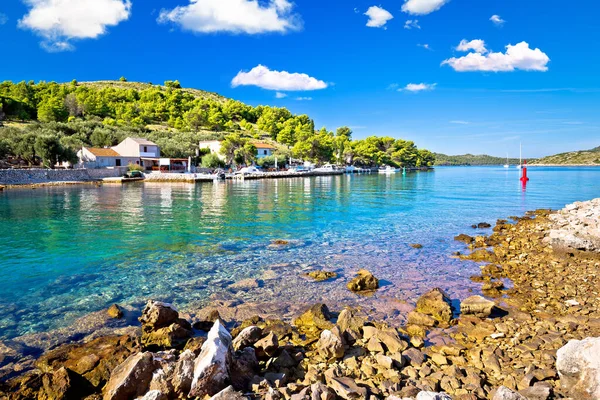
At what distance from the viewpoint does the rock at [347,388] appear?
5.09m

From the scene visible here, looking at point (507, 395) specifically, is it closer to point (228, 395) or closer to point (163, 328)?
point (228, 395)

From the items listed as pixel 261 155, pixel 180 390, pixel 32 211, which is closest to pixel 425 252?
pixel 180 390

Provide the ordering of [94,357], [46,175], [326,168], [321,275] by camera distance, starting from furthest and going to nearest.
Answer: [326,168]
[46,175]
[321,275]
[94,357]

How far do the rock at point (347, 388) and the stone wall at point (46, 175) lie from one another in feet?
197

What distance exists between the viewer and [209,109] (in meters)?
135

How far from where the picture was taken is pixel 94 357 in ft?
20.7

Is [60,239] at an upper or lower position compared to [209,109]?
lower

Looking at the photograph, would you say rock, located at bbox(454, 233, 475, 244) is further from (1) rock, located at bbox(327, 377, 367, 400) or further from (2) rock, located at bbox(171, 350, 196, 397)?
(2) rock, located at bbox(171, 350, 196, 397)

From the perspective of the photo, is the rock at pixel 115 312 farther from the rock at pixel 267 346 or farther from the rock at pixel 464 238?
the rock at pixel 464 238

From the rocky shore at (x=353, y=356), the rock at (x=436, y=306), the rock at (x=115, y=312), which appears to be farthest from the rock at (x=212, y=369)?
the rock at (x=436, y=306)

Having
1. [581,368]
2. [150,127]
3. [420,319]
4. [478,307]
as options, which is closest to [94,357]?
[420,319]

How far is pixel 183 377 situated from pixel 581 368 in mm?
5570

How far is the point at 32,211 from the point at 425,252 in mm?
28503

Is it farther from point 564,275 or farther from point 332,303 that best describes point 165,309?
point 564,275
